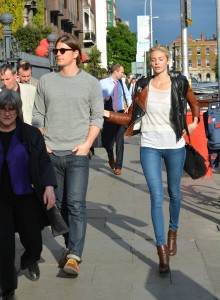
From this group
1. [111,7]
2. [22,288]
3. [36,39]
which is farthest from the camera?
[111,7]

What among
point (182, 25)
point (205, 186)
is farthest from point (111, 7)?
point (205, 186)

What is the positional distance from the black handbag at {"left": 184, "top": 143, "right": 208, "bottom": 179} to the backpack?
119cm

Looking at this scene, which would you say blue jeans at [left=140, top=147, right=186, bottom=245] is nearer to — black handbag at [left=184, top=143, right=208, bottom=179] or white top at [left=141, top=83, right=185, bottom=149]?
white top at [left=141, top=83, right=185, bottom=149]

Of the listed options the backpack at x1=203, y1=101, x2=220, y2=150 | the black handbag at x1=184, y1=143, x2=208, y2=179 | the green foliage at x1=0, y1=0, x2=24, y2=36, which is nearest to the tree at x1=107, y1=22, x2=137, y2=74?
the green foliage at x1=0, y1=0, x2=24, y2=36

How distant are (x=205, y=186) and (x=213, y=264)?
4523 mm

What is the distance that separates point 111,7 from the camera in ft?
408

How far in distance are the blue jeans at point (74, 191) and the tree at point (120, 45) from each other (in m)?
102

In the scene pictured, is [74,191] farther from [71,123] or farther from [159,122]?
[159,122]

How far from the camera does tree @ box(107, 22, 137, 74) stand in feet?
353

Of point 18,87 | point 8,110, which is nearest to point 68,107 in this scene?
point 8,110

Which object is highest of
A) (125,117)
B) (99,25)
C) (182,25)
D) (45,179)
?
(99,25)

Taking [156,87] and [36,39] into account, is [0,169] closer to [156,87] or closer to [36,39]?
[156,87]

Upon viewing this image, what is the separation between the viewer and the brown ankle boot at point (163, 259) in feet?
17.9

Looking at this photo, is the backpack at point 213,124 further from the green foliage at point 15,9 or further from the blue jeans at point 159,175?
the green foliage at point 15,9
